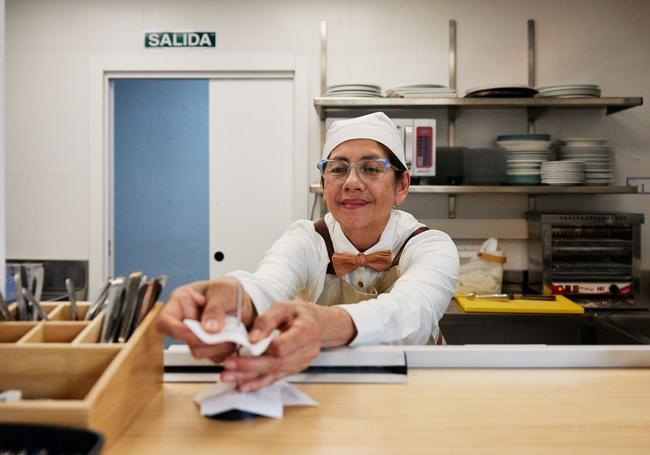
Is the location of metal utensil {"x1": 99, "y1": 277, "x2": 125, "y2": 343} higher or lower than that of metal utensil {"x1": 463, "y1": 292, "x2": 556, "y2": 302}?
higher

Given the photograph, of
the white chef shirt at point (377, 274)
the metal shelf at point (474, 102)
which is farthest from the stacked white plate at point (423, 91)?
the white chef shirt at point (377, 274)

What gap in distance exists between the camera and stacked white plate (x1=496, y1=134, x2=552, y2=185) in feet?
9.94

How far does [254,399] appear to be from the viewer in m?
0.79

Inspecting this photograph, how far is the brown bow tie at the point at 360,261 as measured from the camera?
1.74 m

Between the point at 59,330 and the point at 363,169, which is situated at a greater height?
the point at 363,169

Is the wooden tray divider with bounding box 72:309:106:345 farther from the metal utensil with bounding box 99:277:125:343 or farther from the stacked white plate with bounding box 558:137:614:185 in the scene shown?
the stacked white plate with bounding box 558:137:614:185

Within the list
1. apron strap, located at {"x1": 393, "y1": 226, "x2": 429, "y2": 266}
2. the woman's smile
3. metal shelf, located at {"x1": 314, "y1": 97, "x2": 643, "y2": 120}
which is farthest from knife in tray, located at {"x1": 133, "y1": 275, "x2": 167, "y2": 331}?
metal shelf, located at {"x1": 314, "y1": 97, "x2": 643, "y2": 120}

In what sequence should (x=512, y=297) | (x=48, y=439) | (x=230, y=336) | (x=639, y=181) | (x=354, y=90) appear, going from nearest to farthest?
(x=48, y=439) → (x=230, y=336) → (x=512, y=297) → (x=354, y=90) → (x=639, y=181)

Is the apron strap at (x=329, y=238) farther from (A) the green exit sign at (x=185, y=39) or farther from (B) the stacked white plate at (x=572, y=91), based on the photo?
(A) the green exit sign at (x=185, y=39)

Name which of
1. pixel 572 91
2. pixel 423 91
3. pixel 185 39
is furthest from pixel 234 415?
pixel 185 39

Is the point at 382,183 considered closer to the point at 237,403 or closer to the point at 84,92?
the point at 237,403

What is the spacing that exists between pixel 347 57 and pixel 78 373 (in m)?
2.93

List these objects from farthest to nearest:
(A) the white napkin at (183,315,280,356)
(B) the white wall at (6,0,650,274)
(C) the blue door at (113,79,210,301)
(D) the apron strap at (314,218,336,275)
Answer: (C) the blue door at (113,79,210,301), (B) the white wall at (6,0,650,274), (D) the apron strap at (314,218,336,275), (A) the white napkin at (183,315,280,356)

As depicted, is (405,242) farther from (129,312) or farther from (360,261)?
(129,312)
